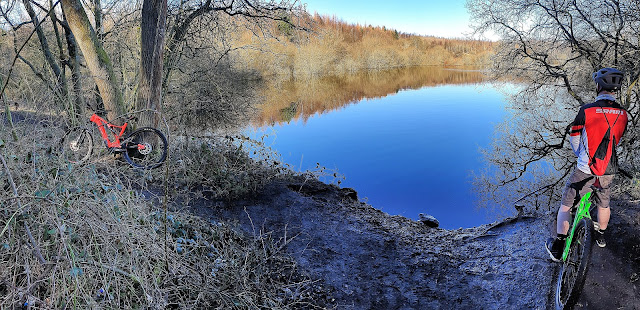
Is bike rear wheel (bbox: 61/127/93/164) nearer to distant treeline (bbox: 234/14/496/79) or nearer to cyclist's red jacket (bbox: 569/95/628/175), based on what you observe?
cyclist's red jacket (bbox: 569/95/628/175)

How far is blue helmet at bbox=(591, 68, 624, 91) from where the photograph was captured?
326cm

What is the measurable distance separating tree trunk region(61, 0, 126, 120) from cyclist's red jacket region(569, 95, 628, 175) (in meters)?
6.97

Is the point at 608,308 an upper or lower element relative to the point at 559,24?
lower

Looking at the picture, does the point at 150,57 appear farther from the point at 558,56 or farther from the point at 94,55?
the point at 558,56

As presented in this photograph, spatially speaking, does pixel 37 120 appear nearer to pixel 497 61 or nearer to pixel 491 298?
pixel 491 298

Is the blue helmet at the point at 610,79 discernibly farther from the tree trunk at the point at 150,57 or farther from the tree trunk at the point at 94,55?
the tree trunk at the point at 94,55

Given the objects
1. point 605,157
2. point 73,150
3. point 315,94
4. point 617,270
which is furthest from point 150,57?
point 315,94

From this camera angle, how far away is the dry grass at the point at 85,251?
2.21 m

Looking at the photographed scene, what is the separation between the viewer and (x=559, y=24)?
32.9 feet

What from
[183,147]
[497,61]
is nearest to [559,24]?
[497,61]

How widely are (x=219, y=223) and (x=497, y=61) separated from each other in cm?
1016

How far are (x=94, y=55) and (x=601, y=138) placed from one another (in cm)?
766

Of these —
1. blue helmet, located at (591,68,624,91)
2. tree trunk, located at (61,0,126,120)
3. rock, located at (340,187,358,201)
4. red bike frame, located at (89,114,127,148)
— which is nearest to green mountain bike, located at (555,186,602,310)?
blue helmet, located at (591,68,624,91)

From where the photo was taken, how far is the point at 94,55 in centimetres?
682
